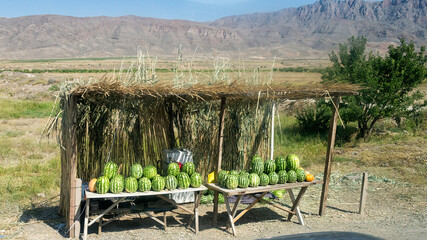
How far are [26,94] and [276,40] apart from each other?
5197 inches

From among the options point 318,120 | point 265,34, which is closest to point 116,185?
point 318,120

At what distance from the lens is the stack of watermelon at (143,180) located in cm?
569

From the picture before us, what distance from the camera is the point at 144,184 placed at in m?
5.86

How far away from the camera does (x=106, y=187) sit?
565cm

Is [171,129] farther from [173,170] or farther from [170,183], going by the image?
[170,183]

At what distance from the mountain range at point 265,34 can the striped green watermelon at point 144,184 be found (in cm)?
10749

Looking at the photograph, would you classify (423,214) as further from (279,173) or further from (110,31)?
(110,31)

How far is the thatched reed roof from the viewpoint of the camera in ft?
18.1

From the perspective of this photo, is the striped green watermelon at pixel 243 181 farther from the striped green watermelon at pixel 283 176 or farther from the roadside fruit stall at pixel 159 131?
the striped green watermelon at pixel 283 176

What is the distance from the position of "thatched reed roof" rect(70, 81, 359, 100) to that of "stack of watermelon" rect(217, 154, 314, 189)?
44.3 inches

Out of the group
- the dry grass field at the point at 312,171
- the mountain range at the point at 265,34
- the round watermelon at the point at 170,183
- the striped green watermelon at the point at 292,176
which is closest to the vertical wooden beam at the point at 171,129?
the dry grass field at the point at 312,171

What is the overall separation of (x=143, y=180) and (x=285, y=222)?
265 centimetres

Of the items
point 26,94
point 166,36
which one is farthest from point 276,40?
point 26,94

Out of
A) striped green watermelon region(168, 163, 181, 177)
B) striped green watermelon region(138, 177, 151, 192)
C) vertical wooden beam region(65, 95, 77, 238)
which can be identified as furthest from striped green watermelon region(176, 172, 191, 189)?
vertical wooden beam region(65, 95, 77, 238)
